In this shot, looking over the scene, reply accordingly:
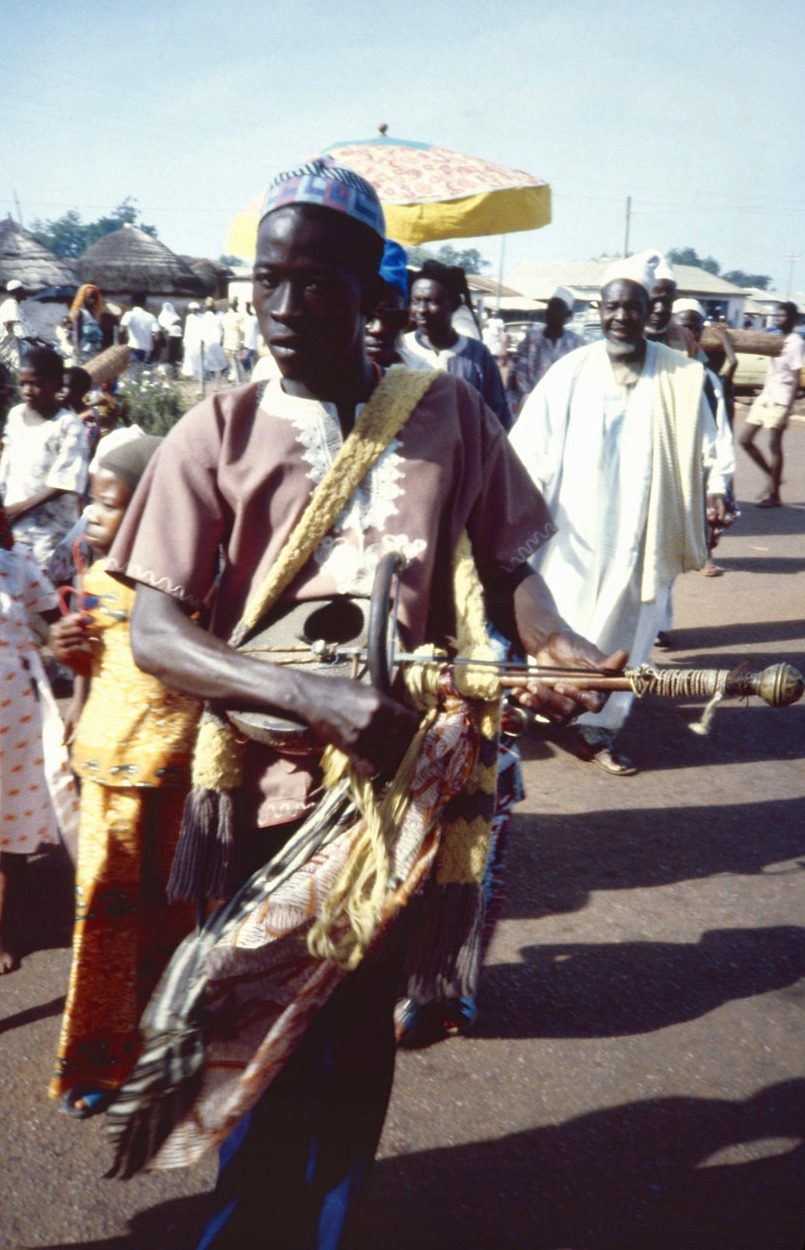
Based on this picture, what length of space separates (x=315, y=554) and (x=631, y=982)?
2376 millimetres

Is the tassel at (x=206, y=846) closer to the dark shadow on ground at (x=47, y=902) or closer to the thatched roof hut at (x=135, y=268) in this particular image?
the dark shadow on ground at (x=47, y=902)

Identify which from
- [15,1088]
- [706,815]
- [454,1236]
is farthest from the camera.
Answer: [706,815]

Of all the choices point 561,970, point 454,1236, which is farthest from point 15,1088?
point 561,970

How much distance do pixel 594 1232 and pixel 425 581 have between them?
1606 millimetres

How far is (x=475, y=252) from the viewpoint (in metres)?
87.3

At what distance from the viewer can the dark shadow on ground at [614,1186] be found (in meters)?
2.63

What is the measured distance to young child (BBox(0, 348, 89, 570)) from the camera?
581 cm

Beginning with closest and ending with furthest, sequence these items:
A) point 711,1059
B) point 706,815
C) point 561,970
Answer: point 711,1059
point 561,970
point 706,815

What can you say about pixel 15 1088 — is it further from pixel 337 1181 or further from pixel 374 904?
pixel 374 904

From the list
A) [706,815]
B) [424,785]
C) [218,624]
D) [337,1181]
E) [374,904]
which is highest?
[218,624]

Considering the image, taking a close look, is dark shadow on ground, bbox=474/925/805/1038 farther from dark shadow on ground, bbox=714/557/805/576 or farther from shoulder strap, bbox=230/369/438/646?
dark shadow on ground, bbox=714/557/805/576

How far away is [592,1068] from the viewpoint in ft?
10.9

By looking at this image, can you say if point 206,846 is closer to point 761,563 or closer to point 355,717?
point 355,717

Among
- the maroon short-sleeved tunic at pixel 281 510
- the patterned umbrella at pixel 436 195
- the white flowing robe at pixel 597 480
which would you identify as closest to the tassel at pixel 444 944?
the maroon short-sleeved tunic at pixel 281 510
